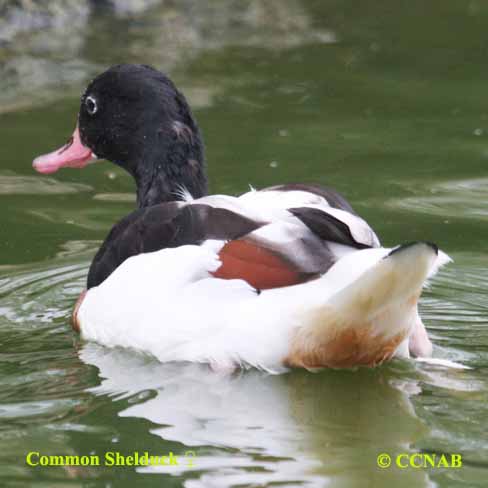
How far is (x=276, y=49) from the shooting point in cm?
1251

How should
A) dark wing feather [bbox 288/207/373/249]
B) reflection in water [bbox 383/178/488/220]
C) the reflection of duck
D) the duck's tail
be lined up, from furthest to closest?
reflection in water [bbox 383/178/488/220], dark wing feather [bbox 288/207/373/249], the duck's tail, the reflection of duck

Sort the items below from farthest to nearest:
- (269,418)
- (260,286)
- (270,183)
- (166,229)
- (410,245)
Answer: (270,183)
(166,229)
(260,286)
(269,418)
(410,245)

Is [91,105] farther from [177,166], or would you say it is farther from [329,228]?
[329,228]

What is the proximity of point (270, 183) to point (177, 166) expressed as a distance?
2131 mm

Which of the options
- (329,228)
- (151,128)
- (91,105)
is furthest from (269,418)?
(91,105)

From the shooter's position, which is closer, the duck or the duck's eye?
the duck

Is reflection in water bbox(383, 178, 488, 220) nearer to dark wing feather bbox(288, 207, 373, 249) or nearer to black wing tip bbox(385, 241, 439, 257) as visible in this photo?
dark wing feather bbox(288, 207, 373, 249)

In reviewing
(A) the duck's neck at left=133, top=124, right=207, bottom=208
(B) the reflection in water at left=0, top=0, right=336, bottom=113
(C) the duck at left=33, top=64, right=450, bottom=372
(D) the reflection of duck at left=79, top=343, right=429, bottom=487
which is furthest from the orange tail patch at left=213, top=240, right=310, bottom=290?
(B) the reflection in water at left=0, top=0, right=336, bottom=113

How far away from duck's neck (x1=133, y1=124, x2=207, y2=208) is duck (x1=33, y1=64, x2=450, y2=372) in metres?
0.59

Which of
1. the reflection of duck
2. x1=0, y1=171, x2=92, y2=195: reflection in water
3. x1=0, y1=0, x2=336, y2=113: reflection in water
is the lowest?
the reflection of duck

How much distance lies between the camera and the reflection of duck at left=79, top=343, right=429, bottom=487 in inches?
187

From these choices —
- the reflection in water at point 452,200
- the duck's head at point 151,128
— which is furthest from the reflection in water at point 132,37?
the duck's head at point 151,128

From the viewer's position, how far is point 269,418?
533cm

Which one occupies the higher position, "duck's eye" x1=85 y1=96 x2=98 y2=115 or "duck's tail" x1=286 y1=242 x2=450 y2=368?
"duck's eye" x1=85 y1=96 x2=98 y2=115
